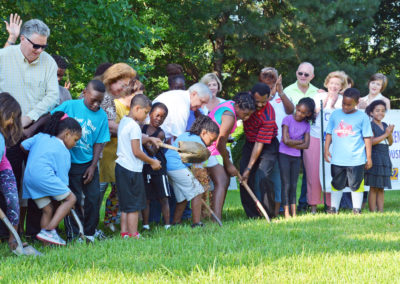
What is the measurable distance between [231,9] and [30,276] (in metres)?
21.3

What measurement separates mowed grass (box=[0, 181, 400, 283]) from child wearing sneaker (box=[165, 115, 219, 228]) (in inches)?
23.9

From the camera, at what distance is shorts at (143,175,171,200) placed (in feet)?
23.4

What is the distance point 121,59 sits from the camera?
1302 cm

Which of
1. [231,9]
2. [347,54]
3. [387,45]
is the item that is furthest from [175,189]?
[387,45]

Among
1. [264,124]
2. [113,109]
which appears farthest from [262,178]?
[113,109]

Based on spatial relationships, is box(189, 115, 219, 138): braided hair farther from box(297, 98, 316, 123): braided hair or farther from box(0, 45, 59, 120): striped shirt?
box(297, 98, 316, 123): braided hair

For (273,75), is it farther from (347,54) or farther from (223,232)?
(347,54)

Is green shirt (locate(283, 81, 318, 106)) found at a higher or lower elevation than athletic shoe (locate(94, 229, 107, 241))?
higher

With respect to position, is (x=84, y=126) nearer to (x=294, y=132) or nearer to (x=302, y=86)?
(x=294, y=132)

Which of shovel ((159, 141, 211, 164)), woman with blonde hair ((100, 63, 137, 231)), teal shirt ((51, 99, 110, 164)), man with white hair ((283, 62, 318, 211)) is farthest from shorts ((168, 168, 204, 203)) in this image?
man with white hair ((283, 62, 318, 211))

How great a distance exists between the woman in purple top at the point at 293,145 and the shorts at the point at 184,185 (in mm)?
1667

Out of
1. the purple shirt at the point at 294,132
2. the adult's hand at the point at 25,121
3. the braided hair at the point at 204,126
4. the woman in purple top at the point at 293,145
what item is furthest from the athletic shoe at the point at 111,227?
the purple shirt at the point at 294,132

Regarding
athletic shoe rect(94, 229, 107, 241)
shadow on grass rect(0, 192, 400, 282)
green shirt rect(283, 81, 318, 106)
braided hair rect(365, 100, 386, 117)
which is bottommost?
athletic shoe rect(94, 229, 107, 241)

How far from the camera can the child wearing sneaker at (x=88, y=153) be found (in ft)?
20.8
